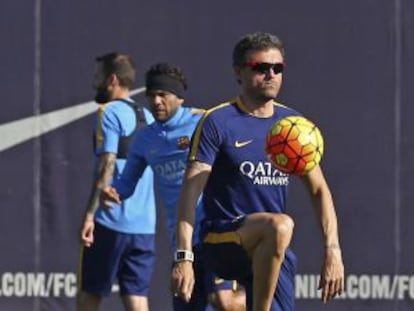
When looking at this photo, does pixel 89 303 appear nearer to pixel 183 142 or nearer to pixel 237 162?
pixel 183 142

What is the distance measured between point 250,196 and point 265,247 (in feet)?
1.13

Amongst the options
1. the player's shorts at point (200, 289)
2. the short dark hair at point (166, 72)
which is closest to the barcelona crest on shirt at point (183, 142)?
the short dark hair at point (166, 72)

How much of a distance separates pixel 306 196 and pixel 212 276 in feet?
8.79

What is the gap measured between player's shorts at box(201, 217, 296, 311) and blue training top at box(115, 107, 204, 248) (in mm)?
1774

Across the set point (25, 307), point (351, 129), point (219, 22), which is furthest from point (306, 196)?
point (25, 307)

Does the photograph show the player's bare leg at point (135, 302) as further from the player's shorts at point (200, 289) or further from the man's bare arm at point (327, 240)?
the man's bare arm at point (327, 240)

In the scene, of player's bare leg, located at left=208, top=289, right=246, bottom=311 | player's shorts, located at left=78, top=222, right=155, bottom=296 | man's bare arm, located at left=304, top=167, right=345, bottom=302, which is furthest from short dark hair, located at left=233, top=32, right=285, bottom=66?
player's shorts, located at left=78, top=222, right=155, bottom=296

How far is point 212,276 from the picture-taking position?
9.17 meters

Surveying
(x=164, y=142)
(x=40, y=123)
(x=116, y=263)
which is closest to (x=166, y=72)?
(x=164, y=142)

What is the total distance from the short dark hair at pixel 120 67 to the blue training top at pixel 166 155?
66 centimetres

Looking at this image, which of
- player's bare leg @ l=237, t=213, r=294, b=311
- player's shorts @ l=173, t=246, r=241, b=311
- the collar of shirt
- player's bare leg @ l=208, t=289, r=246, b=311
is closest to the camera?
player's bare leg @ l=237, t=213, r=294, b=311

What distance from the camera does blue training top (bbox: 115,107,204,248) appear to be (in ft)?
33.7

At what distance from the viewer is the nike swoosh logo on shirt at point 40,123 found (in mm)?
11617

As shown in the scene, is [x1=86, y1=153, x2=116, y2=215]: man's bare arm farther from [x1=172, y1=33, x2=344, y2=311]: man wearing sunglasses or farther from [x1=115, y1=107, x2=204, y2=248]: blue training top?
[x1=172, y1=33, x2=344, y2=311]: man wearing sunglasses
